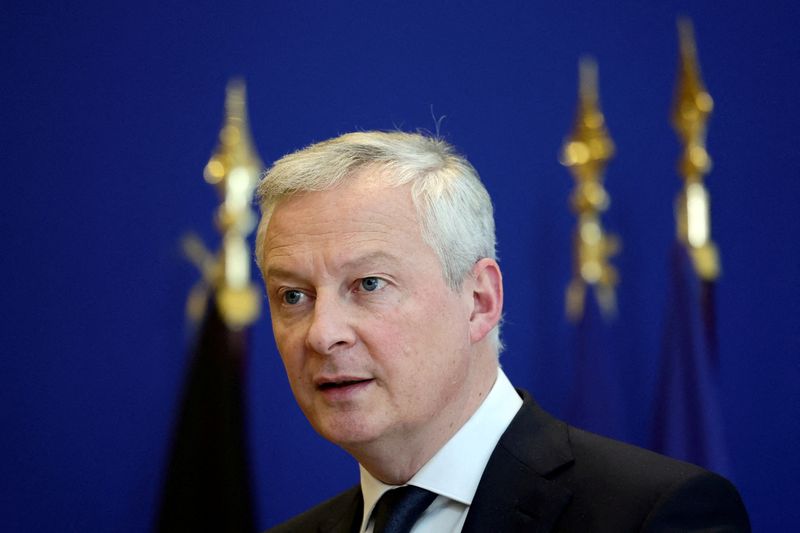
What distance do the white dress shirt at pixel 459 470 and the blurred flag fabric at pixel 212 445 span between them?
1442 millimetres

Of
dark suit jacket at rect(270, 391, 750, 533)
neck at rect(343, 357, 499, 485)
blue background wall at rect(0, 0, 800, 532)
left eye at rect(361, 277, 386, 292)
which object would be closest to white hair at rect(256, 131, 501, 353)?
left eye at rect(361, 277, 386, 292)

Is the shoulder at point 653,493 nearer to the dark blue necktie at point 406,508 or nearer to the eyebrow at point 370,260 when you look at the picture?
the dark blue necktie at point 406,508

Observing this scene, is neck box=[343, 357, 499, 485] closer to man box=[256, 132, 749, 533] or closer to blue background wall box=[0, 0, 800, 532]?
man box=[256, 132, 749, 533]

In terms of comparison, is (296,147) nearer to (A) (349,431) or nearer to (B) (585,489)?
(A) (349,431)

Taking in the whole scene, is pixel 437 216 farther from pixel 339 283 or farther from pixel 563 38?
pixel 563 38

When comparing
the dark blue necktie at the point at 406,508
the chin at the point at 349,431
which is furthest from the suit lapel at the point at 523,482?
the chin at the point at 349,431

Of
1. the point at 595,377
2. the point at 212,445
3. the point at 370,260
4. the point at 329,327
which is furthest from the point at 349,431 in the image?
the point at 595,377

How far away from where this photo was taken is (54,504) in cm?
315

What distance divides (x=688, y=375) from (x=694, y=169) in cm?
69

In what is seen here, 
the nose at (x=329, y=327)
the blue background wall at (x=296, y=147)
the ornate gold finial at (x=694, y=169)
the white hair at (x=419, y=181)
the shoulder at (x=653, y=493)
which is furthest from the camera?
the ornate gold finial at (x=694, y=169)

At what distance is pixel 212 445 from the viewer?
A: 3.24m

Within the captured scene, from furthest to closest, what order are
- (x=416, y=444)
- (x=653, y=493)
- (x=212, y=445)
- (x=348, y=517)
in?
(x=212, y=445), (x=348, y=517), (x=416, y=444), (x=653, y=493)

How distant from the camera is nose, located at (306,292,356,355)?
171 cm

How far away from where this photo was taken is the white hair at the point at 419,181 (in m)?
1.81
